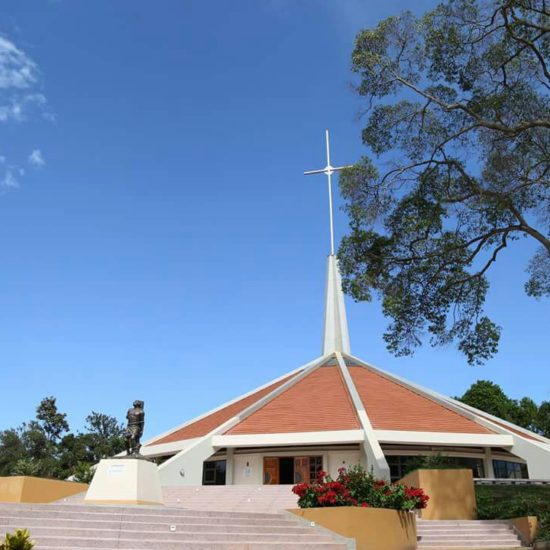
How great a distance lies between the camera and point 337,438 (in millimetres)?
22391

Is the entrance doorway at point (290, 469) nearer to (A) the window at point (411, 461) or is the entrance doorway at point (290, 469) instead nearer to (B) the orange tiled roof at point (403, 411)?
(A) the window at point (411, 461)

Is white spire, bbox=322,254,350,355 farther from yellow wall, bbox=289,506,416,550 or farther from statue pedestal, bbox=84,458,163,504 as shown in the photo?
yellow wall, bbox=289,506,416,550

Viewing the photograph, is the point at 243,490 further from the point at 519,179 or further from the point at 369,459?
the point at 519,179

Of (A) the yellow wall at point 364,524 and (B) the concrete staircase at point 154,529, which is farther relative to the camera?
(A) the yellow wall at point 364,524

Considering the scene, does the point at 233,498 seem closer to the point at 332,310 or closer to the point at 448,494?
the point at 448,494

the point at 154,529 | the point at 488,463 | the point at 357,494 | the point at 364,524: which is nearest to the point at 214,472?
the point at 488,463

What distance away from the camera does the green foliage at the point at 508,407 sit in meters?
46.5

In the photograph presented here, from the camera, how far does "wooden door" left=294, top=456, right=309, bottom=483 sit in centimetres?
2491

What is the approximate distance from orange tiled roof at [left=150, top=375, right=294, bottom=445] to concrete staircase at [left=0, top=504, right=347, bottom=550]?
15665 mm

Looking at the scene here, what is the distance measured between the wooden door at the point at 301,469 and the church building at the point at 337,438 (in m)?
0.04

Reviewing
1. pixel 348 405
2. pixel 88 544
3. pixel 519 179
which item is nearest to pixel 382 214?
pixel 519 179

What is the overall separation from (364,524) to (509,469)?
18.1m

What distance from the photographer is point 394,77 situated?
1448 cm

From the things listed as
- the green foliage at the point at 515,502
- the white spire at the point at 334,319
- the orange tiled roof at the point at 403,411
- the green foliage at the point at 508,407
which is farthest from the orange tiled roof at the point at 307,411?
the green foliage at the point at 508,407
